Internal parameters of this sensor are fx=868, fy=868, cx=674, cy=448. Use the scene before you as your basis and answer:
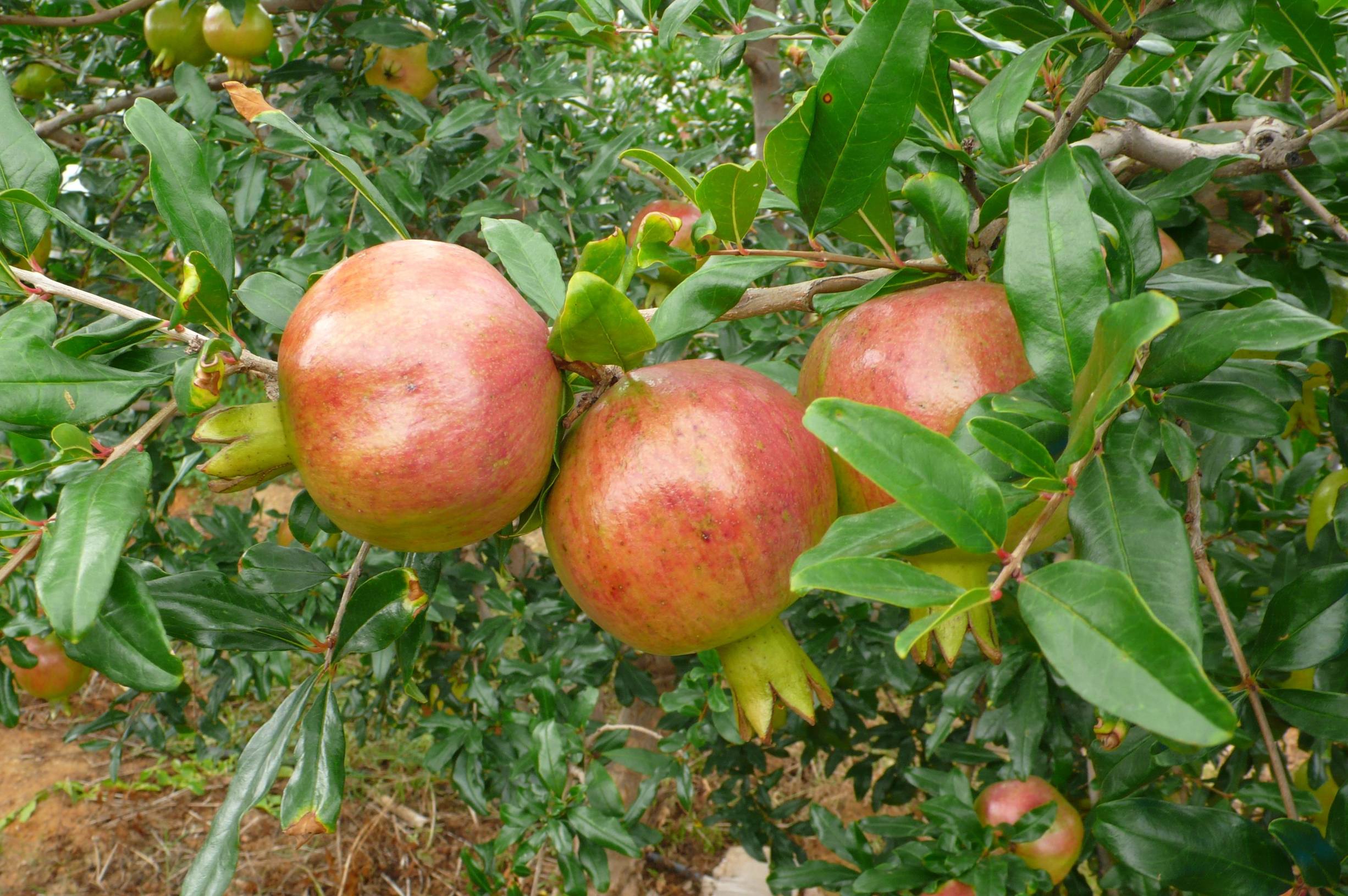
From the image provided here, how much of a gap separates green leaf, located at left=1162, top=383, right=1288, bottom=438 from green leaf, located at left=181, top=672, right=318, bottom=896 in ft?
2.75

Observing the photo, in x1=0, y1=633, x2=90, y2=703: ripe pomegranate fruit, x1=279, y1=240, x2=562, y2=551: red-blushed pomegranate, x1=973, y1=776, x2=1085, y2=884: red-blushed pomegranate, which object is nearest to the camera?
x1=279, y1=240, x2=562, y2=551: red-blushed pomegranate

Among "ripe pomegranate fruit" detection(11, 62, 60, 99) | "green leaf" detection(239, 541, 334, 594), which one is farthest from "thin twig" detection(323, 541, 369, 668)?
"ripe pomegranate fruit" detection(11, 62, 60, 99)

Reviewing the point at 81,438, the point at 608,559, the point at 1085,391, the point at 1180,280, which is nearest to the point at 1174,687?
the point at 1085,391

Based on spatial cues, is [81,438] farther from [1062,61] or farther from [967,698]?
[967,698]

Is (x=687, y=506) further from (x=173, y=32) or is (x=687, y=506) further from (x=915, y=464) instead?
(x=173, y=32)

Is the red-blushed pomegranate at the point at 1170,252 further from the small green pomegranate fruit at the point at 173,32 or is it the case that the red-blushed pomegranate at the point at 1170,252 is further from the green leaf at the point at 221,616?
the small green pomegranate fruit at the point at 173,32

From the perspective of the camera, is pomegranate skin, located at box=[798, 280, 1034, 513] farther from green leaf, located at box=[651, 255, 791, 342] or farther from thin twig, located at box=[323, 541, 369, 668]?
thin twig, located at box=[323, 541, 369, 668]

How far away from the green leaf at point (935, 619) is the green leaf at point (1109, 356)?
0.13m

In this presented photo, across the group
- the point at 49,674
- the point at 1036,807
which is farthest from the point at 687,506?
the point at 49,674

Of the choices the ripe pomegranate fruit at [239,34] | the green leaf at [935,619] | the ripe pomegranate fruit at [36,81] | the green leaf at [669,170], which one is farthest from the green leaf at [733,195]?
the ripe pomegranate fruit at [36,81]

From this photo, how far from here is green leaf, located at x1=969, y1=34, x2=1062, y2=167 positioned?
0.72 meters

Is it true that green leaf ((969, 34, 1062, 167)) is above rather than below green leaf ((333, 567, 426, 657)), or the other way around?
above

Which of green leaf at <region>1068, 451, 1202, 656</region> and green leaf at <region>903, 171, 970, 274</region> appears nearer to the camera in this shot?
green leaf at <region>1068, 451, 1202, 656</region>

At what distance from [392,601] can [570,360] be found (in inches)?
11.6
